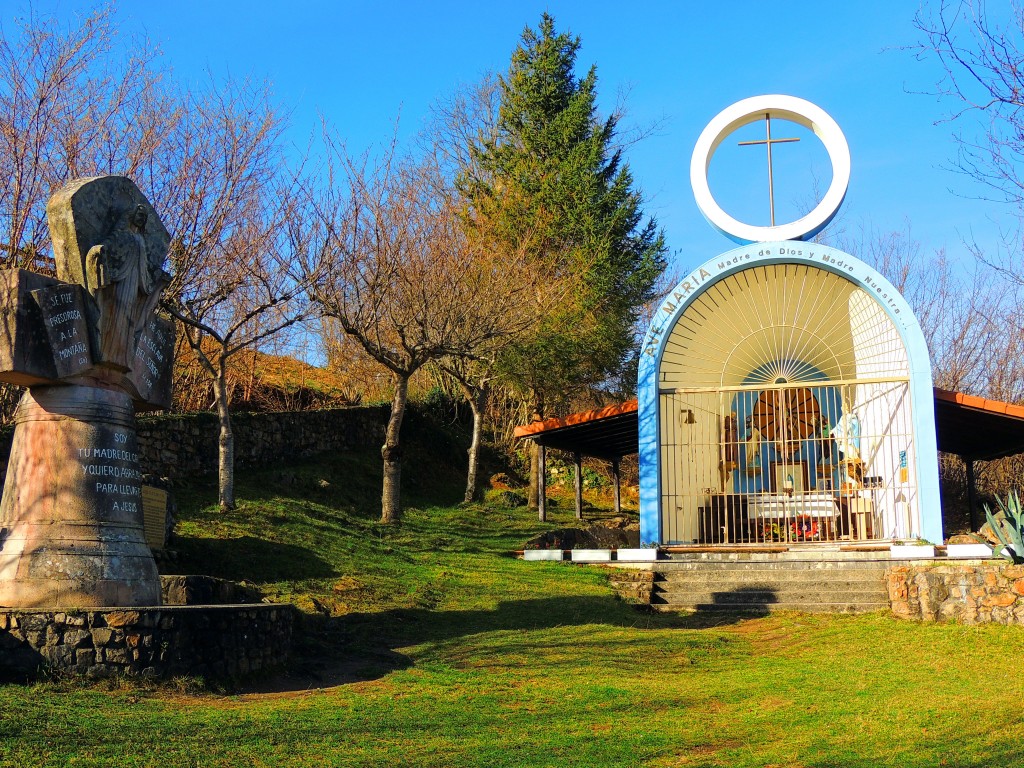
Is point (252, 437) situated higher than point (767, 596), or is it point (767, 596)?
point (252, 437)

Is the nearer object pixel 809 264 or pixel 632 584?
pixel 632 584

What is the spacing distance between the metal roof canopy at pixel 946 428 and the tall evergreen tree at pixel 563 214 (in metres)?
3.48

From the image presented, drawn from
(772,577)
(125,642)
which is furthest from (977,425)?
(125,642)

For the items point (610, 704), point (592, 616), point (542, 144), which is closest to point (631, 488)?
point (542, 144)

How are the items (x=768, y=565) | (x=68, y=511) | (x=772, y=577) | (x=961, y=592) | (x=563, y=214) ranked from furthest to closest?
(x=563, y=214), (x=768, y=565), (x=772, y=577), (x=961, y=592), (x=68, y=511)

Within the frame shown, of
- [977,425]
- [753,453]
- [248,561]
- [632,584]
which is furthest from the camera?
[977,425]

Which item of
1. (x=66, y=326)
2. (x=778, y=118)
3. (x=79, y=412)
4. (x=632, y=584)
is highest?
(x=778, y=118)

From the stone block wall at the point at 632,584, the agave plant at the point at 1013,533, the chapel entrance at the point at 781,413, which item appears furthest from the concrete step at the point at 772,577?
the agave plant at the point at 1013,533

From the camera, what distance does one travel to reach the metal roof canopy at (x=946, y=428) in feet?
51.5

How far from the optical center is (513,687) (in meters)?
8.73

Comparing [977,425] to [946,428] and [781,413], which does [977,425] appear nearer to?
[946,428]

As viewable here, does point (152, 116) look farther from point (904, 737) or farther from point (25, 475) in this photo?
point (904, 737)

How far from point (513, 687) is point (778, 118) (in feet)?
39.4

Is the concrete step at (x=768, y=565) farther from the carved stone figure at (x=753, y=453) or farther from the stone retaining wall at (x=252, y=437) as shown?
the stone retaining wall at (x=252, y=437)
